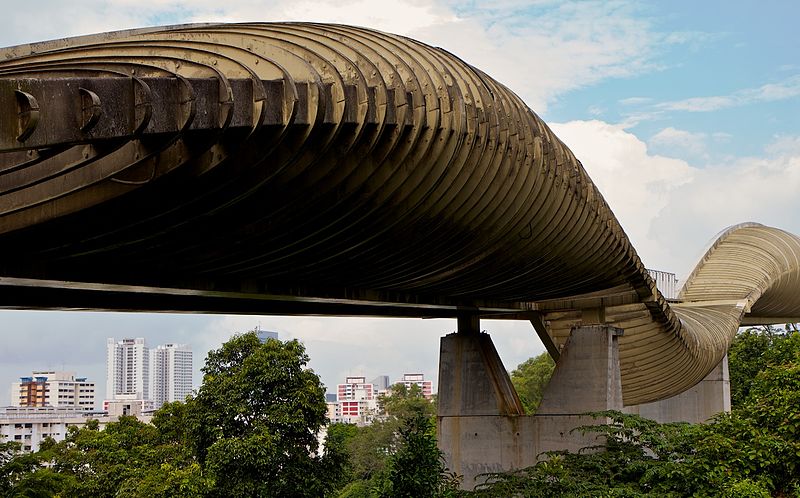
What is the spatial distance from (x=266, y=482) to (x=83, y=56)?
18.9 meters

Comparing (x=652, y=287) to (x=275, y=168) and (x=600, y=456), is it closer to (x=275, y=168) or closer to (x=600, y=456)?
(x=600, y=456)

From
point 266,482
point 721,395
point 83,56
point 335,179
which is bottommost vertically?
point 266,482

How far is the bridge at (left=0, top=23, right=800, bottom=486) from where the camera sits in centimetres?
648

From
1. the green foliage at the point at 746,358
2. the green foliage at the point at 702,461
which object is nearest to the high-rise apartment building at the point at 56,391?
the green foliage at the point at 746,358

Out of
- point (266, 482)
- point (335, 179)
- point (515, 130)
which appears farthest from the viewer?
point (266, 482)

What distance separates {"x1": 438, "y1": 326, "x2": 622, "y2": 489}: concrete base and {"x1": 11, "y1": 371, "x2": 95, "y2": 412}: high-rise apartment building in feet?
486

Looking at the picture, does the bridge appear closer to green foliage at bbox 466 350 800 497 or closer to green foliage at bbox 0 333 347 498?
green foliage at bbox 466 350 800 497

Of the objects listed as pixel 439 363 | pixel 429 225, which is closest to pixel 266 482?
pixel 439 363

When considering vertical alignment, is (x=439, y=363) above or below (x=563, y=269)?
below

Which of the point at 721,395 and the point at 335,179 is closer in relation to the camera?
the point at 335,179

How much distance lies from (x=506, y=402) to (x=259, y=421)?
807 centimetres

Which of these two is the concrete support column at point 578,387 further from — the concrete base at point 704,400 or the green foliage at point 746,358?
the green foliage at point 746,358

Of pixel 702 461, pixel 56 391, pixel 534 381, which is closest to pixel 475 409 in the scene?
pixel 702 461

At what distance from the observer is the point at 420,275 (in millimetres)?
13648
